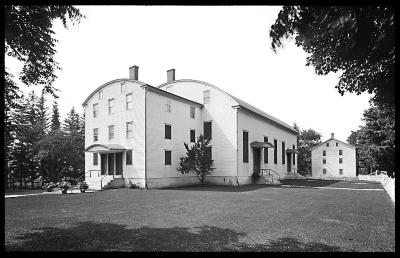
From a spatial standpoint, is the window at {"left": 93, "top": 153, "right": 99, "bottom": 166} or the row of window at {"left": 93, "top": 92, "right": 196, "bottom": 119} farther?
the window at {"left": 93, "top": 153, "right": 99, "bottom": 166}

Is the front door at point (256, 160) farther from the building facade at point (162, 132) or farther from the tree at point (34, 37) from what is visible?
the tree at point (34, 37)

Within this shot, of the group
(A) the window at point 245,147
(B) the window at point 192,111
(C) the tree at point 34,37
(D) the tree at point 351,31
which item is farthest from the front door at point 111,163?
(D) the tree at point 351,31

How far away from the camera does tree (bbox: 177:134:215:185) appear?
26406 millimetres

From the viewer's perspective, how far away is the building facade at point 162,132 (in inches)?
966

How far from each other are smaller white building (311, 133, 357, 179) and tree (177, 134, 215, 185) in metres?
51.3

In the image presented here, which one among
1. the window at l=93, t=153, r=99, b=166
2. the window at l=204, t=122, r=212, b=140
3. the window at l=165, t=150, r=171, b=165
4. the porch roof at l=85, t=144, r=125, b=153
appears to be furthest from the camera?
A: the window at l=204, t=122, r=212, b=140

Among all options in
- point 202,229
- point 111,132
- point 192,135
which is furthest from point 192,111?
point 202,229

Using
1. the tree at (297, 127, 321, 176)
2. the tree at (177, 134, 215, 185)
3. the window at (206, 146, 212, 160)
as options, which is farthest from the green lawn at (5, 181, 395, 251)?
the tree at (297, 127, 321, 176)

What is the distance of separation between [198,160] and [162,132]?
4.05 metres

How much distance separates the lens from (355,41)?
12.8 feet

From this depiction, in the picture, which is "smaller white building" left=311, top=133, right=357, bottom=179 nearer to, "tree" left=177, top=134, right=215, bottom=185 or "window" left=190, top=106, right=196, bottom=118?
"window" left=190, top=106, right=196, bottom=118

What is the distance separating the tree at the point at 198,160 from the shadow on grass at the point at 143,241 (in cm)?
1800
